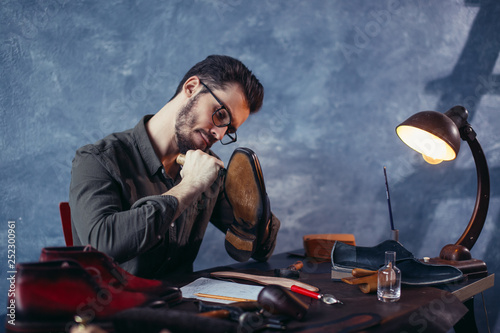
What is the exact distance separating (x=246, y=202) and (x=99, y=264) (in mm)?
715

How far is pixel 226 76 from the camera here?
1992 millimetres

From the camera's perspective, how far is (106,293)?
890 mm

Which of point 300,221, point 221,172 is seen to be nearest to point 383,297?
point 221,172

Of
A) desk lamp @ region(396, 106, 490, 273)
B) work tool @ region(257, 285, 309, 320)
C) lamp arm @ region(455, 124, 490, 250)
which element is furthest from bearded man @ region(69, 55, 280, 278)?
lamp arm @ region(455, 124, 490, 250)

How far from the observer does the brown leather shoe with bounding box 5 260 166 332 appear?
80 centimetres

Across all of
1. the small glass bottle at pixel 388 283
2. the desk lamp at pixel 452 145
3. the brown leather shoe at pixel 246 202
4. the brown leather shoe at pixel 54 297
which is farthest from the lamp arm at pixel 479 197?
the brown leather shoe at pixel 54 297

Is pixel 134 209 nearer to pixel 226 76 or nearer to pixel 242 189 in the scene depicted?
pixel 242 189

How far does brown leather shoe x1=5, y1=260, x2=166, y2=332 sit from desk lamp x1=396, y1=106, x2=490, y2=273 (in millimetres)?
1340

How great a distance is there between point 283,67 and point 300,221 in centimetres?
115

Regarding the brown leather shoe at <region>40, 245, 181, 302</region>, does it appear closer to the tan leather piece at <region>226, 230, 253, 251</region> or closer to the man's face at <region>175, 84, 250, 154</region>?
the tan leather piece at <region>226, 230, 253, 251</region>

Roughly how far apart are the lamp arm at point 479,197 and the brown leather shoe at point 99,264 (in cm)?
153

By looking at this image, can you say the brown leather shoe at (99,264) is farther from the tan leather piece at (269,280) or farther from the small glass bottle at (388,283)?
the small glass bottle at (388,283)

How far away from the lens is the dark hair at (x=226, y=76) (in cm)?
200

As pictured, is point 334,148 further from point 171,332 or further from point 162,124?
point 171,332
